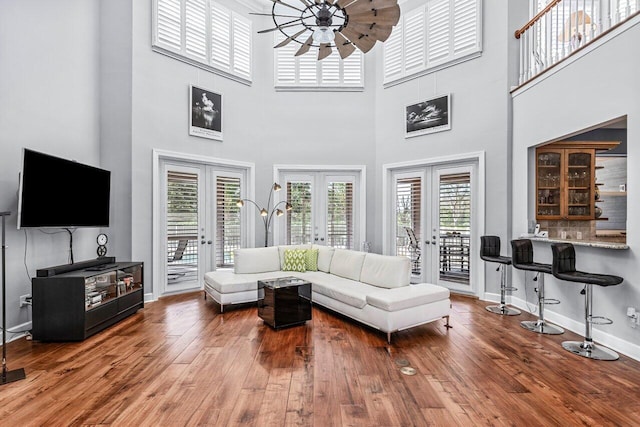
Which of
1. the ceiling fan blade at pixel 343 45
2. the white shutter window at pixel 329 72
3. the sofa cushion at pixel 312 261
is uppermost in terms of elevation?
the white shutter window at pixel 329 72

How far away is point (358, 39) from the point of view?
3.62 m

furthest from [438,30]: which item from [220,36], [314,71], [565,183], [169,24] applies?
[169,24]

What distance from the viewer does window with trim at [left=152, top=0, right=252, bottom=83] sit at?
5.43 m

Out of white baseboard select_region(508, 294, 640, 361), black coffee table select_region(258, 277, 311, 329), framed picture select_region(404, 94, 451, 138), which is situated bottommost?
white baseboard select_region(508, 294, 640, 361)

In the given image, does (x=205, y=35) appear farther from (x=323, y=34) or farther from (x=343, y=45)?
(x=323, y=34)

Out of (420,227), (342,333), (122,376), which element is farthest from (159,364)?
(420,227)

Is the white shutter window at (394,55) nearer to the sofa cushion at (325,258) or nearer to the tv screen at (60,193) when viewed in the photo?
the sofa cushion at (325,258)

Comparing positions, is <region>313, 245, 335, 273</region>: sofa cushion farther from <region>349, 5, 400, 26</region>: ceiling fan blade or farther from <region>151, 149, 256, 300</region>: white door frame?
<region>349, 5, 400, 26</region>: ceiling fan blade

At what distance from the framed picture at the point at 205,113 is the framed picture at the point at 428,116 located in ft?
11.2

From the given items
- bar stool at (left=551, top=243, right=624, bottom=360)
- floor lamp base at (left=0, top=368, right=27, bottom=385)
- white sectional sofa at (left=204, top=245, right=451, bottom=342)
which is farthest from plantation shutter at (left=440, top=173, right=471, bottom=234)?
floor lamp base at (left=0, top=368, right=27, bottom=385)

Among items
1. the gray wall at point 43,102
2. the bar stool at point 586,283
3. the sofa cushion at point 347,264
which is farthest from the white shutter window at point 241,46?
the bar stool at point 586,283

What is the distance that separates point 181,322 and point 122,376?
A: 1430 millimetres

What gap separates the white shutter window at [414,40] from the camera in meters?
6.09

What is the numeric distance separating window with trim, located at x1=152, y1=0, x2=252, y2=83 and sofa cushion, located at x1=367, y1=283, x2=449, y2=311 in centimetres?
481
